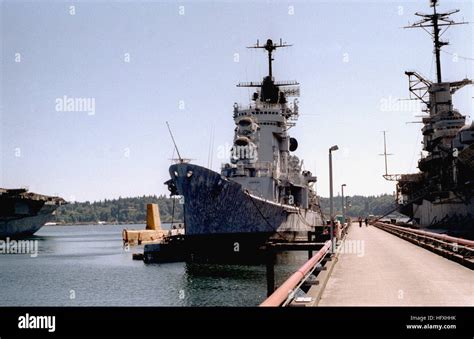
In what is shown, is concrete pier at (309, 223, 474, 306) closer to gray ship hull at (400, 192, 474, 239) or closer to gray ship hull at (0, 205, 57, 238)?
gray ship hull at (400, 192, 474, 239)

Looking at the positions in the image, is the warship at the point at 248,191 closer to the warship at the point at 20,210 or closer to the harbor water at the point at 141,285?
the harbor water at the point at 141,285

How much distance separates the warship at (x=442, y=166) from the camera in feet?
152

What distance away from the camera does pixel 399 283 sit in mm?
13914

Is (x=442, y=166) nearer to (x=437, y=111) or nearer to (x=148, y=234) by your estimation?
(x=437, y=111)

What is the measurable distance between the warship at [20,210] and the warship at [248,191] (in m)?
59.0

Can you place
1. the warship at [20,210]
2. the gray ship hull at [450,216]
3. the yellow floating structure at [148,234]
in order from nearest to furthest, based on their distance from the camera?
1. the gray ship hull at [450,216]
2. the yellow floating structure at [148,234]
3. the warship at [20,210]

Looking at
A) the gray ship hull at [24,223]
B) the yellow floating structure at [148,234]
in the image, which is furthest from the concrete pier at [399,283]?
the gray ship hull at [24,223]

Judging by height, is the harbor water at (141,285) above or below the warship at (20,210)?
below

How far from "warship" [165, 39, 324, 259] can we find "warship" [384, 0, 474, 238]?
15132 millimetres

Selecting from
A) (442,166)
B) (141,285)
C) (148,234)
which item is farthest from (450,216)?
(148,234)
